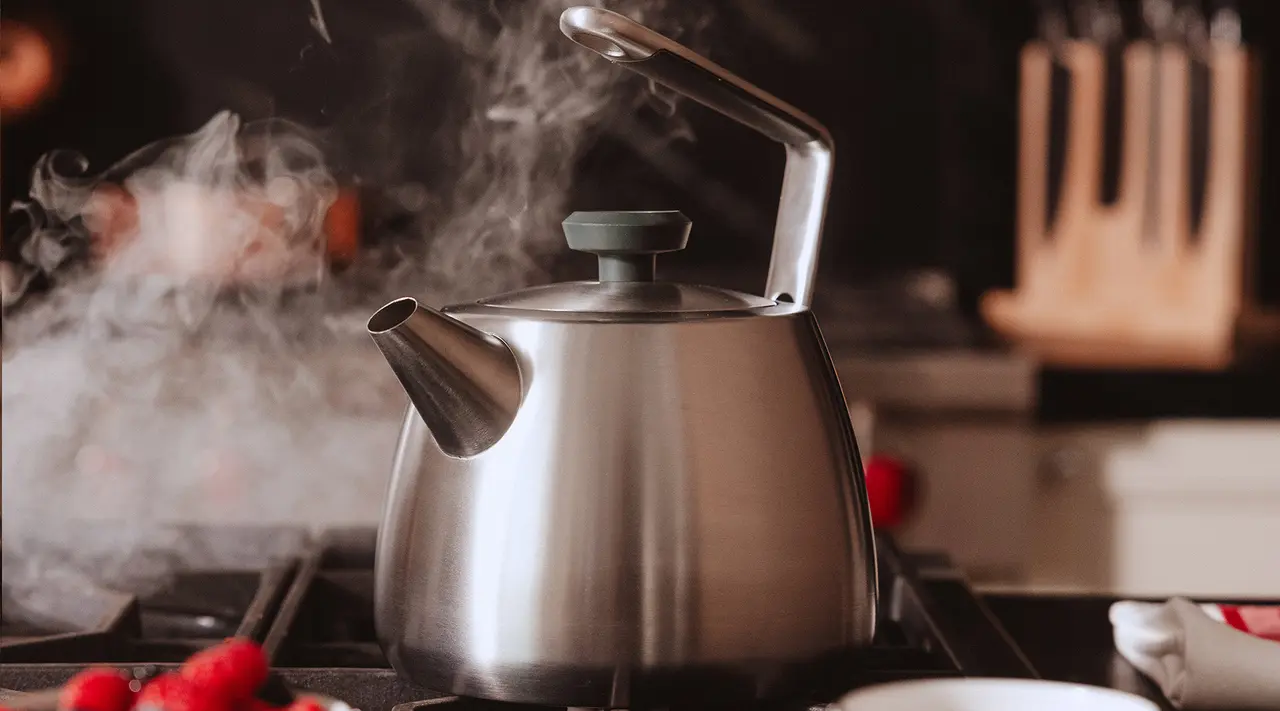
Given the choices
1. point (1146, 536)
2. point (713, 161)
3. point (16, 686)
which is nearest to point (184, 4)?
point (713, 161)

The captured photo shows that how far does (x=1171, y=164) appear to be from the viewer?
84.5 inches

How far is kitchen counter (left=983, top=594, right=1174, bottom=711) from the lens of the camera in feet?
2.14

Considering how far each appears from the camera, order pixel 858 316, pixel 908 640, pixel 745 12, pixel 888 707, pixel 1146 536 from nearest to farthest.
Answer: pixel 888 707 → pixel 908 640 → pixel 1146 536 → pixel 858 316 → pixel 745 12

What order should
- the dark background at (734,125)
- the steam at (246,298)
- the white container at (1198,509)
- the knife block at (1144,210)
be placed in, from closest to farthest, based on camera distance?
the steam at (246,298)
the white container at (1198,509)
the knife block at (1144,210)
the dark background at (734,125)

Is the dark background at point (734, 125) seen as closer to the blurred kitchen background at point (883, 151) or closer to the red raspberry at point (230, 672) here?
the blurred kitchen background at point (883, 151)

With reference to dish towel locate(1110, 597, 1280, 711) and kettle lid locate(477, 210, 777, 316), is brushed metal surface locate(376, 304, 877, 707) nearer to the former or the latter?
kettle lid locate(477, 210, 777, 316)

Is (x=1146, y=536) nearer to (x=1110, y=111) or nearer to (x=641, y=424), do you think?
(x=1110, y=111)

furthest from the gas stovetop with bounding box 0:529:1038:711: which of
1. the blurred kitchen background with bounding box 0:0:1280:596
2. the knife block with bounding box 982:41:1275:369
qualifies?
the knife block with bounding box 982:41:1275:369

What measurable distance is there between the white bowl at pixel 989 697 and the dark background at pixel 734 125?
5.83 ft

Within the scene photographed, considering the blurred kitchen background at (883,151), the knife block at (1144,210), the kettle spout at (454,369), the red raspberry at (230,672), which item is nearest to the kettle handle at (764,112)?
the kettle spout at (454,369)

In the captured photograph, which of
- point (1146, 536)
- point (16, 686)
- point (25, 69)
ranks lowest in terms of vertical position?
point (1146, 536)

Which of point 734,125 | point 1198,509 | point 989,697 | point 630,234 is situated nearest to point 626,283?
point 630,234

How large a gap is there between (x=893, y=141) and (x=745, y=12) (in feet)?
1.02

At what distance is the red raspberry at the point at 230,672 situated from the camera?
1.48ft
